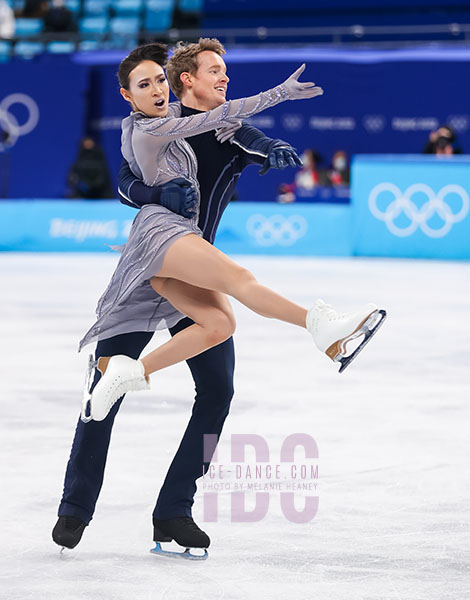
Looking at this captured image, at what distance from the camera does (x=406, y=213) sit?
1519cm

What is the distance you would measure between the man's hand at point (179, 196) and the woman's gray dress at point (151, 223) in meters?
0.03

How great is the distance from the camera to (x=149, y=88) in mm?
3803

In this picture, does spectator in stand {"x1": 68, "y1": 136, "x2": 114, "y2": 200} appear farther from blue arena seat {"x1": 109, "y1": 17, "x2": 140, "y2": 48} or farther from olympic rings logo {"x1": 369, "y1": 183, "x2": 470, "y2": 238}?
olympic rings logo {"x1": 369, "y1": 183, "x2": 470, "y2": 238}

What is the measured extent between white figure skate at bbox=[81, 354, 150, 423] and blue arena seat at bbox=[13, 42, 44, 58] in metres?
18.2

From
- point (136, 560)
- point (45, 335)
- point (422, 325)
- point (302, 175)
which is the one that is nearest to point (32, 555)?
point (136, 560)

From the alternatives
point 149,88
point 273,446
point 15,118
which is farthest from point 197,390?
point 15,118

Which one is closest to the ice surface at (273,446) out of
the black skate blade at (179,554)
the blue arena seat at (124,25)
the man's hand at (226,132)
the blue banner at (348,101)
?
the black skate blade at (179,554)

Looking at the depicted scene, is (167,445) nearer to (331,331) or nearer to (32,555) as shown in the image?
(32,555)

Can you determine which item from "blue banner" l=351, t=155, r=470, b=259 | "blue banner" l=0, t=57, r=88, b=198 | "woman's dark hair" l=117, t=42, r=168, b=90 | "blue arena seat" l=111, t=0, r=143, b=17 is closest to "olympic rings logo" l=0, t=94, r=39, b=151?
"blue banner" l=0, t=57, r=88, b=198

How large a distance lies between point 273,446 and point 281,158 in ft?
6.76

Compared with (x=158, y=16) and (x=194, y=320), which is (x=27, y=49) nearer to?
(x=158, y=16)

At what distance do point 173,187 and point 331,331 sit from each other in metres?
0.73

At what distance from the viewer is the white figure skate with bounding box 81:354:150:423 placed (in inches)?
141

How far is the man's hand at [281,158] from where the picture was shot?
354 centimetres
